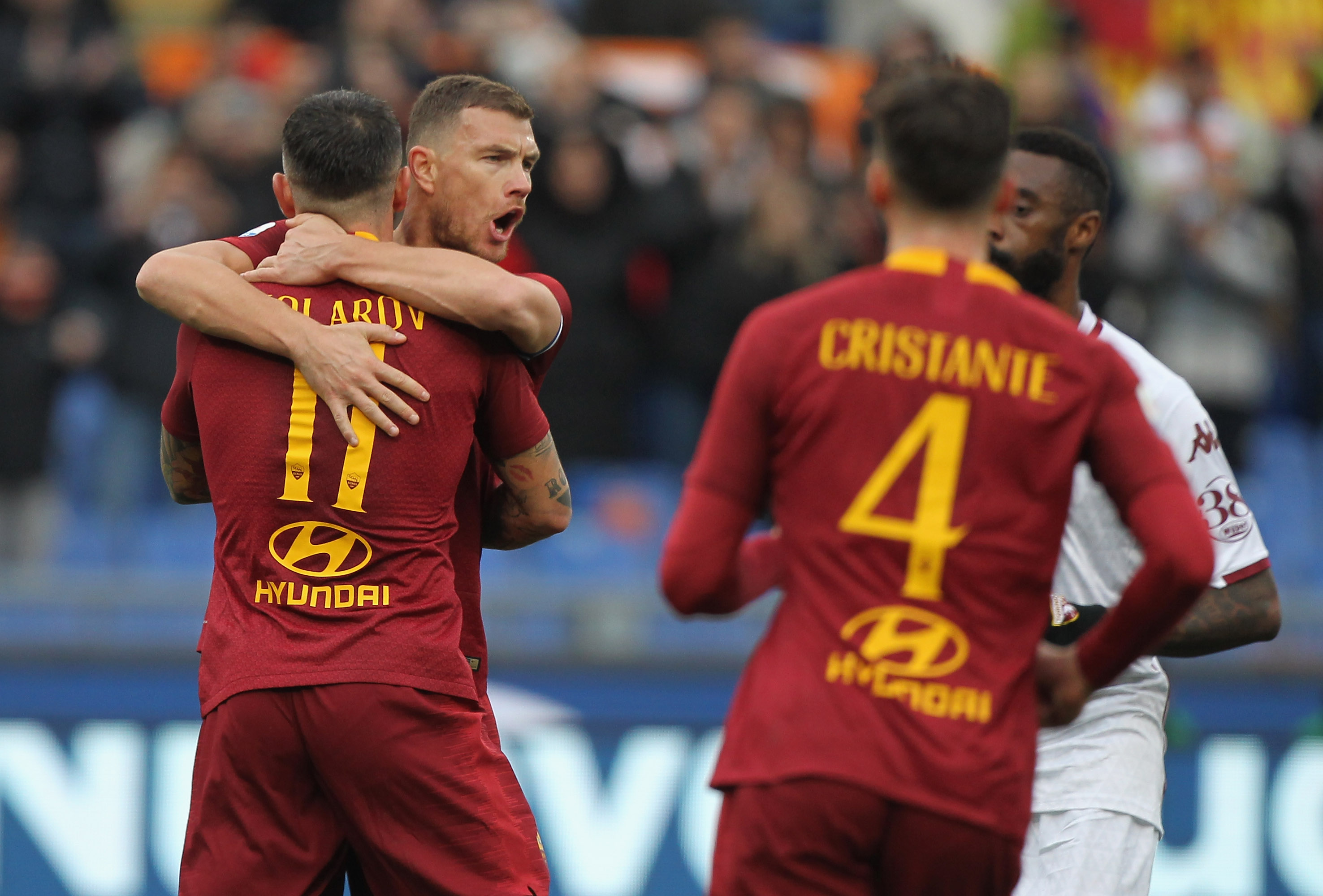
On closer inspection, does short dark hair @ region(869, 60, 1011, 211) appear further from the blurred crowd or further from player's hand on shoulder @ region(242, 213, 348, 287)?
the blurred crowd

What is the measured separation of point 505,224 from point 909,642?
175 centimetres

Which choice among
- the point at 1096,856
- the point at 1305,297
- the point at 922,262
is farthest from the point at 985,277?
the point at 1305,297

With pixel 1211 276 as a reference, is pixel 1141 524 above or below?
below

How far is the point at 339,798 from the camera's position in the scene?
3.92 m

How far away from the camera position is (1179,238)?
32.1 feet

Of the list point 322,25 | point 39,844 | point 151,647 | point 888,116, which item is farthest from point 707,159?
point 888,116

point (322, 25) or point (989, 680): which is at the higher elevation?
point (322, 25)

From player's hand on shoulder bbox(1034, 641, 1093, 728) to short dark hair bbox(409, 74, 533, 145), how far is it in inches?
76.7

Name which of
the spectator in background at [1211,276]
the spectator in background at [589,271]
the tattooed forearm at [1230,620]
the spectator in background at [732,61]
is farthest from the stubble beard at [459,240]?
the spectator in background at [732,61]

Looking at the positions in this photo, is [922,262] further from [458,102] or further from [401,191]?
[458,102]

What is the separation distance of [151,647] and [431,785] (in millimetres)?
4403

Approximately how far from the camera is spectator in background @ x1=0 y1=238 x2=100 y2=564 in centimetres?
904

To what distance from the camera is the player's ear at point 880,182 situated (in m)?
3.30

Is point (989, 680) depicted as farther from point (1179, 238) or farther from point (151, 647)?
point (1179, 238)
